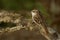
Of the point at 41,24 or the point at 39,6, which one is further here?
the point at 39,6

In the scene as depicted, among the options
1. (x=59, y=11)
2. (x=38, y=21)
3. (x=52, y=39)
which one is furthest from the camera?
(x=59, y=11)

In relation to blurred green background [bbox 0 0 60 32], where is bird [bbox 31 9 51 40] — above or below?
above

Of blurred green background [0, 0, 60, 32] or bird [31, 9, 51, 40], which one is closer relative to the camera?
bird [31, 9, 51, 40]

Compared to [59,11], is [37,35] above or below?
above

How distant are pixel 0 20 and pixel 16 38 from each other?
0.63 feet

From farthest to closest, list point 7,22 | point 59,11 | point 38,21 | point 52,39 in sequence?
point 59,11
point 7,22
point 38,21
point 52,39

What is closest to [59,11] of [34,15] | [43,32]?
[34,15]

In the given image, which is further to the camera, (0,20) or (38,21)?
(0,20)

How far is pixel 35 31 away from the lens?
1312 millimetres

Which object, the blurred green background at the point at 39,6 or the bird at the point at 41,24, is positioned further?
the blurred green background at the point at 39,6

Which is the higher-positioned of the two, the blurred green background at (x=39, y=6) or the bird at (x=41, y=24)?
the bird at (x=41, y=24)

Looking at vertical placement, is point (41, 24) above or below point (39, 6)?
above

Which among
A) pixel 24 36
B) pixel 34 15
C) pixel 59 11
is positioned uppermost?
pixel 34 15

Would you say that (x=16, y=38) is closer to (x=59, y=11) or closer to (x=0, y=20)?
(x=0, y=20)
